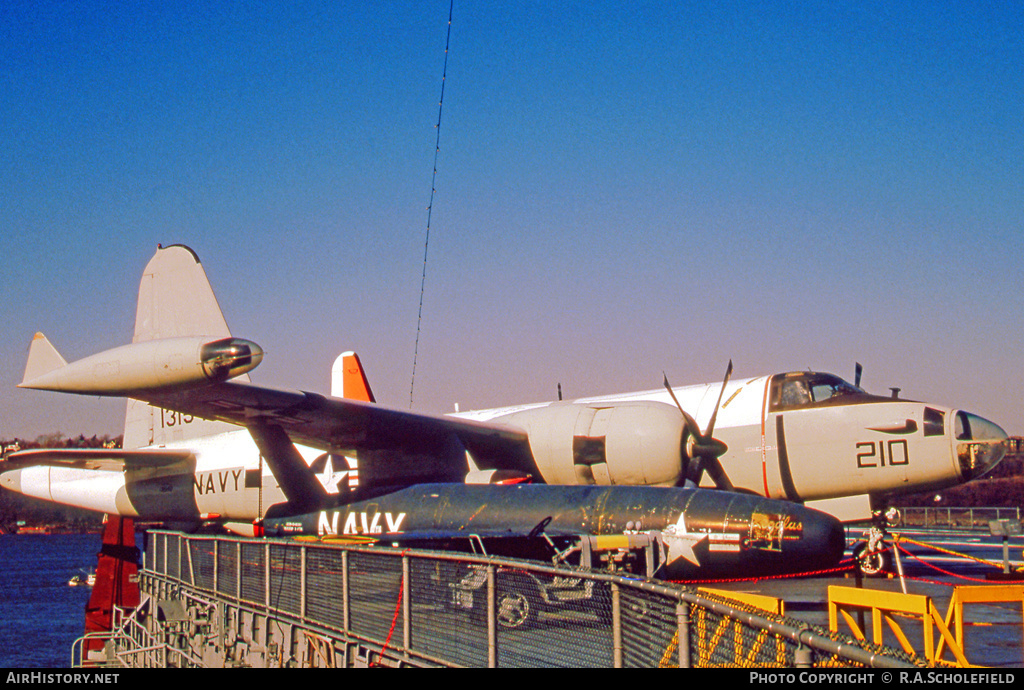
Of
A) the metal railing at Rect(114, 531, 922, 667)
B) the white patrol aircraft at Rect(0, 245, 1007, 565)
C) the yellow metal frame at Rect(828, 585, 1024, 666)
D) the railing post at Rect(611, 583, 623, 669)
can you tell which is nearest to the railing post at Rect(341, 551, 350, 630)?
the metal railing at Rect(114, 531, 922, 667)

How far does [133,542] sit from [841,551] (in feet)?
68.8

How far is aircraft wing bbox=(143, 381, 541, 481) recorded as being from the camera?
17.0 metres

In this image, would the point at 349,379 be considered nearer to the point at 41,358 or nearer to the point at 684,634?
the point at 41,358

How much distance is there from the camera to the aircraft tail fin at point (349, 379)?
2591 cm

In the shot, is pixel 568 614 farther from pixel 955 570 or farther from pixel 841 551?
pixel 955 570

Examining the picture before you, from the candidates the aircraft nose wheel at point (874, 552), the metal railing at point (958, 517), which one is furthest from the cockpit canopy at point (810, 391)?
the metal railing at point (958, 517)

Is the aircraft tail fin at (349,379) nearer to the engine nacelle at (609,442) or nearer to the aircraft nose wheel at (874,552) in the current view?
the engine nacelle at (609,442)

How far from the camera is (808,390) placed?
16094 millimetres

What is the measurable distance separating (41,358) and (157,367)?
374 cm

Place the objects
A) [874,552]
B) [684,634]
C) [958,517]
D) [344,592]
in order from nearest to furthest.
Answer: [684,634], [344,592], [874,552], [958,517]

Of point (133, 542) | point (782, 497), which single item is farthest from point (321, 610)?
point (133, 542)

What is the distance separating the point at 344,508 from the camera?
17.1m

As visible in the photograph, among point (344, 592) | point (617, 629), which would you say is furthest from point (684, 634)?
point (344, 592)

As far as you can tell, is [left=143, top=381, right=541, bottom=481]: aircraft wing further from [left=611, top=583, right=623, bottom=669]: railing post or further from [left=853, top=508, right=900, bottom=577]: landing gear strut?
[left=611, top=583, right=623, bottom=669]: railing post
